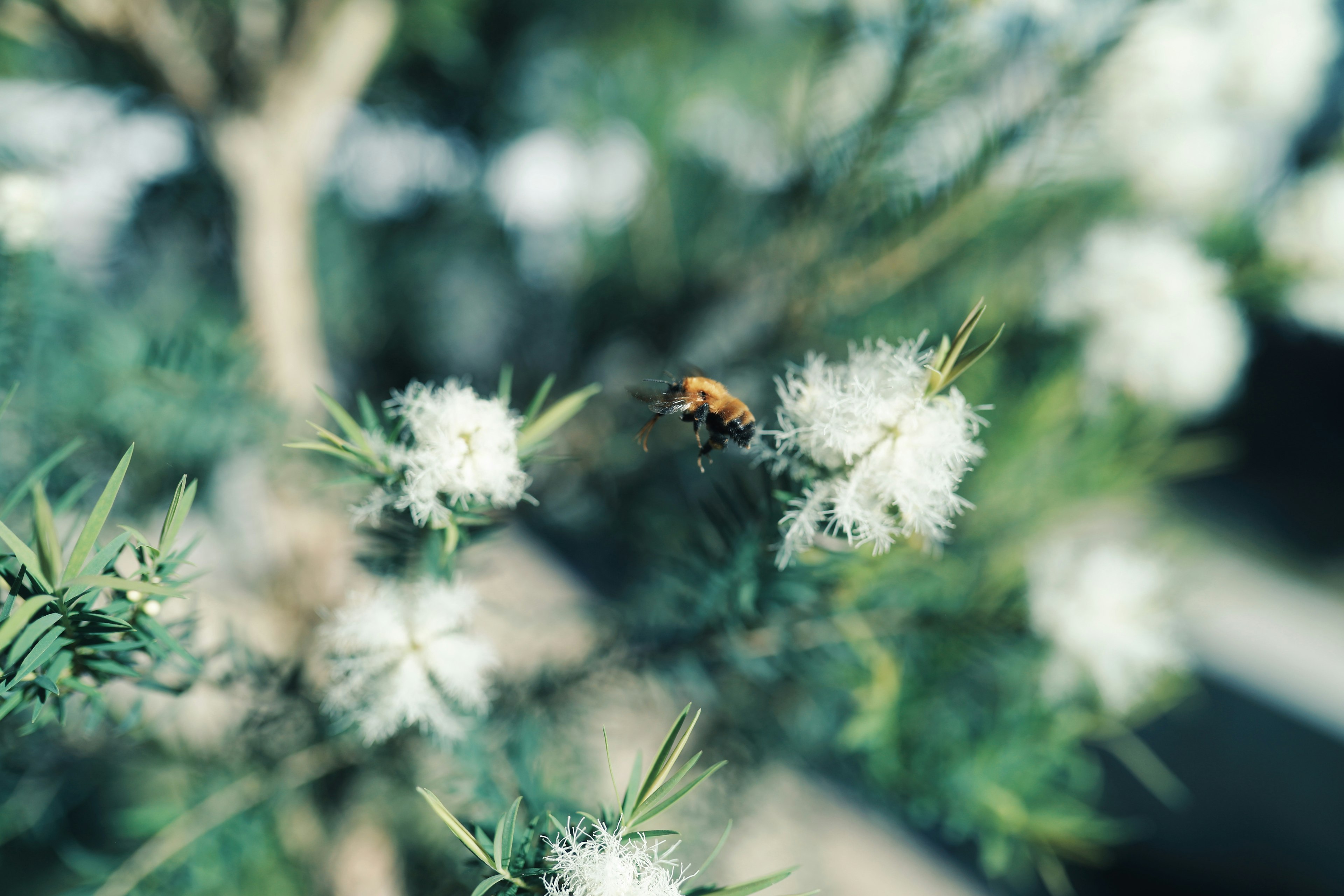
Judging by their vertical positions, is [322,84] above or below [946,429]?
above

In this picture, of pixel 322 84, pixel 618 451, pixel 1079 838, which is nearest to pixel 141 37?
pixel 322 84

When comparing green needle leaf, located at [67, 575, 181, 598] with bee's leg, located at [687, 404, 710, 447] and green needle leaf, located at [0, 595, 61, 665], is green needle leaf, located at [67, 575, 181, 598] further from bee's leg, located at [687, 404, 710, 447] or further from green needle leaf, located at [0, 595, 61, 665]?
bee's leg, located at [687, 404, 710, 447]

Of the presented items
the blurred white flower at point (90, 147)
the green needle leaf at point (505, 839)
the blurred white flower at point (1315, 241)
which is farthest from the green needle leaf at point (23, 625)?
the blurred white flower at point (1315, 241)

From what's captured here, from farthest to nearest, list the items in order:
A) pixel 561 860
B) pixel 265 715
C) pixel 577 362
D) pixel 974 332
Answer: pixel 577 362, pixel 974 332, pixel 265 715, pixel 561 860

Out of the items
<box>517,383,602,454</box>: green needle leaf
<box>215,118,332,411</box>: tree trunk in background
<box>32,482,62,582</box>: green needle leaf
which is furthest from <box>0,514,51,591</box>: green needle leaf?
<box>215,118,332,411</box>: tree trunk in background

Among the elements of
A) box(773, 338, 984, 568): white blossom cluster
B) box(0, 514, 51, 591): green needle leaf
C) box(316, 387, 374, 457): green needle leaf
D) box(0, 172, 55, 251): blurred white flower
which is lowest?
box(773, 338, 984, 568): white blossom cluster

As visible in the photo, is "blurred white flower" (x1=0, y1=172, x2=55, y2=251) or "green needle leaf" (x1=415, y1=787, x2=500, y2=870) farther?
"blurred white flower" (x1=0, y1=172, x2=55, y2=251)

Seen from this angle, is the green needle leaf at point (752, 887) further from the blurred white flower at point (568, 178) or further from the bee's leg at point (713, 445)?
the blurred white flower at point (568, 178)

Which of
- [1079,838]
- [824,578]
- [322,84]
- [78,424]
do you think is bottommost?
[1079,838]

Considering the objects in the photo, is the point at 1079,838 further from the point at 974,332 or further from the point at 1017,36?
the point at 1017,36
